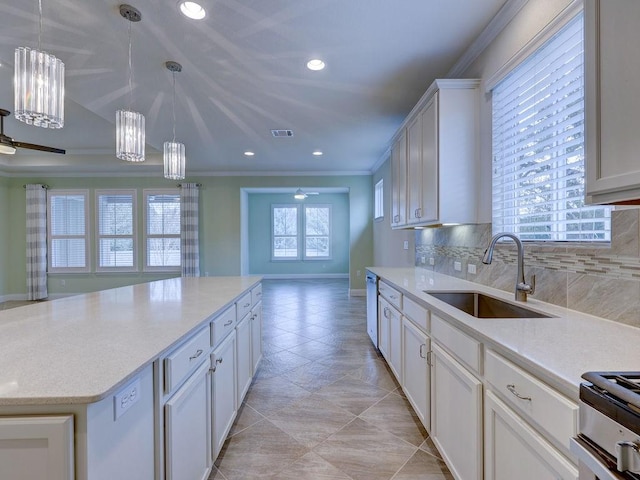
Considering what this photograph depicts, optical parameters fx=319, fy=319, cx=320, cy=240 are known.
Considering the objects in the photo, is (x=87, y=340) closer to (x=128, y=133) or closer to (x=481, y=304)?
(x=128, y=133)

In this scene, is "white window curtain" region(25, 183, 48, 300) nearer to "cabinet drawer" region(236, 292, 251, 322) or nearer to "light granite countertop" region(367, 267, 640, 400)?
"cabinet drawer" region(236, 292, 251, 322)

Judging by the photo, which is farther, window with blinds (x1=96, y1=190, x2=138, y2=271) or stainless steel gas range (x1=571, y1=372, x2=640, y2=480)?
window with blinds (x1=96, y1=190, x2=138, y2=271)

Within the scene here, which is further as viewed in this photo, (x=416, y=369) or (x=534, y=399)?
(x=416, y=369)

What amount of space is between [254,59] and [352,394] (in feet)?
9.53

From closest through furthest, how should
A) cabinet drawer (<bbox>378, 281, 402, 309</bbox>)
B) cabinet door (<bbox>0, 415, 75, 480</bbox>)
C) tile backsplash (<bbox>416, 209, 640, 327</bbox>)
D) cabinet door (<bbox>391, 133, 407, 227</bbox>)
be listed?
cabinet door (<bbox>0, 415, 75, 480</bbox>), tile backsplash (<bbox>416, 209, 640, 327</bbox>), cabinet drawer (<bbox>378, 281, 402, 309</bbox>), cabinet door (<bbox>391, 133, 407, 227</bbox>)

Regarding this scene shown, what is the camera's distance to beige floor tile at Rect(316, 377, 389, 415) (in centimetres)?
249

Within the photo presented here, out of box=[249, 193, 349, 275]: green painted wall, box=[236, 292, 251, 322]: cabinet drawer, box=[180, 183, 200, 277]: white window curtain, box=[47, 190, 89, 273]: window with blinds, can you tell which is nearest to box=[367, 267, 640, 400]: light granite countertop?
box=[236, 292, 251, 322]: cabinet drawer

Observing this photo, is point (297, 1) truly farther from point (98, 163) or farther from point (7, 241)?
point (7, 241)

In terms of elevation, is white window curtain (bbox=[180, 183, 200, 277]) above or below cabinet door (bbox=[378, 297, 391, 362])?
above

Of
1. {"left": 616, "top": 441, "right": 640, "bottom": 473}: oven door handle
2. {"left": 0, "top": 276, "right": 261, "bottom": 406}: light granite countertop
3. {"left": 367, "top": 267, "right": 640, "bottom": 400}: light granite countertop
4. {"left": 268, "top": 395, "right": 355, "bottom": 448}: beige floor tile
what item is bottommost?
{"left": 268, "top": 395, "right": 355, "bottom": 448}: beige floor tile

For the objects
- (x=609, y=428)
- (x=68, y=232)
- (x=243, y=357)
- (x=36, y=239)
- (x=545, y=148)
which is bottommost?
(x=243, y=357)

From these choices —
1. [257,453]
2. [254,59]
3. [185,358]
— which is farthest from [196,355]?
[254,59]

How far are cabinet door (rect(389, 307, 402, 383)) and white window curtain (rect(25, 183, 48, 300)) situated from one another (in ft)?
25.2

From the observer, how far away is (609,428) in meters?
0.68
